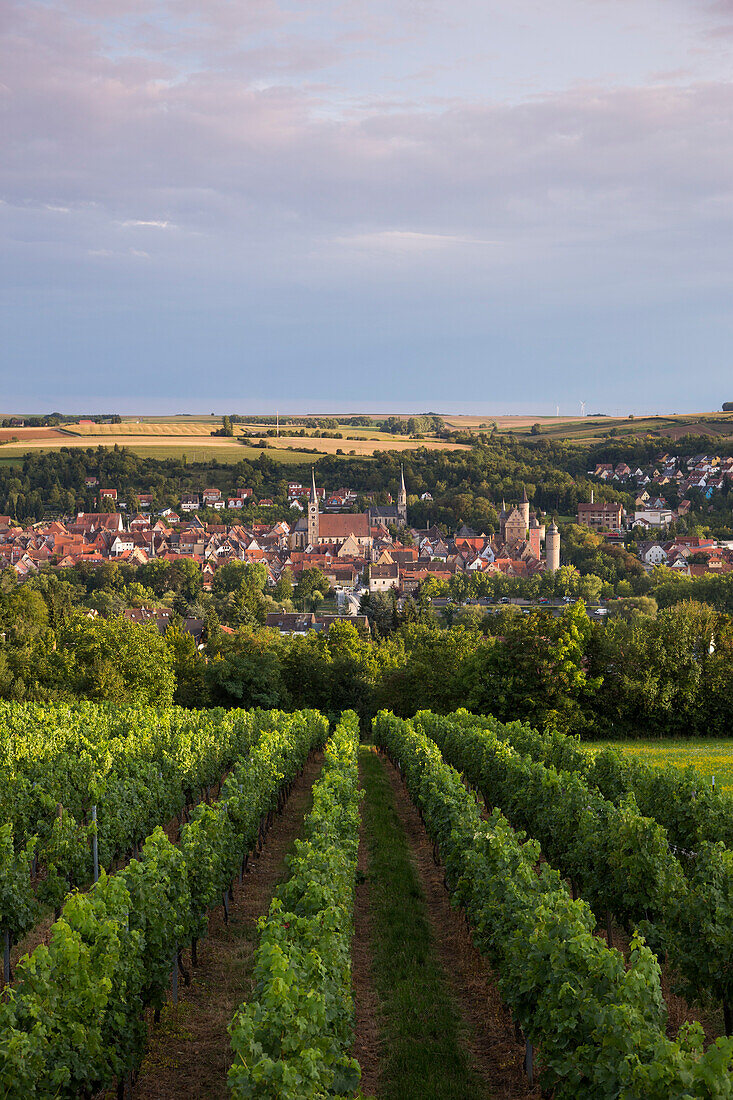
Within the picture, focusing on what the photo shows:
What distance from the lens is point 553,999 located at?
9047 millimetres

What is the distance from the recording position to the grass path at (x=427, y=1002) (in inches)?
408

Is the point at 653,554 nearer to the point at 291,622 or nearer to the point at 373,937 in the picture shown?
the point at 291,622

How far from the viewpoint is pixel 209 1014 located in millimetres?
12289

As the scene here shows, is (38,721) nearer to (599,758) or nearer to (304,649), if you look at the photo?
(599,758)

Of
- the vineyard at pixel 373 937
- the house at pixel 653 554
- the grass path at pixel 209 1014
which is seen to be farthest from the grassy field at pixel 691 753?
the house at pixel 653 554

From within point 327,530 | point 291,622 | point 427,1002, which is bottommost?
point 291,622

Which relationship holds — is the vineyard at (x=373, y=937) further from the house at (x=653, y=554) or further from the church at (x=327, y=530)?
the church at (x=327, y=530)

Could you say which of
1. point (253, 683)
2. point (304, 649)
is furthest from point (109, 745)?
point (304, 649)

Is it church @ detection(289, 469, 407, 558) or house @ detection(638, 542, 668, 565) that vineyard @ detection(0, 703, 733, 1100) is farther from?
church @ detection(289, 469, 407, 558)

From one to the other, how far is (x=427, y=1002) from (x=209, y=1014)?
3.06m

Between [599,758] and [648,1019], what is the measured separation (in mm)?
14246

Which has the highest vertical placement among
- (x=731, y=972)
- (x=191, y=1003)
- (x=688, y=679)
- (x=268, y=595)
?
(x=731, y=972)

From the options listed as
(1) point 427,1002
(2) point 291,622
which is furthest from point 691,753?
(2) point 291,622

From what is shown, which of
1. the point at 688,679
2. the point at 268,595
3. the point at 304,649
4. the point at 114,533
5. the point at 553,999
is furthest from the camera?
the point at 114,533
